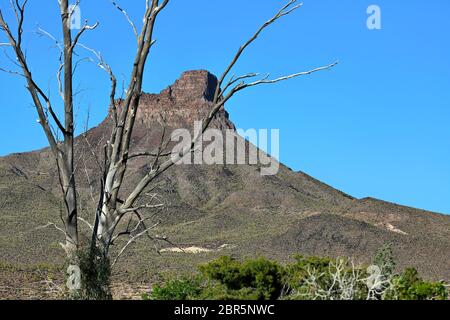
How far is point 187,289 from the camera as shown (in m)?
17.9

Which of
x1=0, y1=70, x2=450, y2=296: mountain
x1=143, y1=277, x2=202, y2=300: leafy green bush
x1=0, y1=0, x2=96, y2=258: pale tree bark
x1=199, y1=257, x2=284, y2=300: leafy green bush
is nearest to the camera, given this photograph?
x1=0, y1=0, x2=96, y2=258: pale tree bark

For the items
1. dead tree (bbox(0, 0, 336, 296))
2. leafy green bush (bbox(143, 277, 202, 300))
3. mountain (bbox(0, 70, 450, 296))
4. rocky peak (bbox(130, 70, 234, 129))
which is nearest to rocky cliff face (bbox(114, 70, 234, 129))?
rocky peak (bbox(130, 70, 234, 129))

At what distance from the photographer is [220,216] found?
7069 cm

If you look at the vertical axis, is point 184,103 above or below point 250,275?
above

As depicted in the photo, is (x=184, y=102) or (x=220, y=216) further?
(x=184, y=102)

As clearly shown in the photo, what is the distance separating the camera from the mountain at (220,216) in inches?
1945

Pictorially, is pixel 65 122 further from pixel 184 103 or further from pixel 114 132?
pixel 184 103

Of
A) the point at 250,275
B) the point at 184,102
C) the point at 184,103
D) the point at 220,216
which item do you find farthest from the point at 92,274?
the point at 184,102

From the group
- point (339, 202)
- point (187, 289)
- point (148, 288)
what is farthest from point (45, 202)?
point (187, 289)

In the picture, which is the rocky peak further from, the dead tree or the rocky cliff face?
the dead tree

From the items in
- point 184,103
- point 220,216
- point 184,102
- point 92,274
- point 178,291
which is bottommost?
point 178,291

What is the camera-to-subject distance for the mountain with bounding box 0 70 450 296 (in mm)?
49406

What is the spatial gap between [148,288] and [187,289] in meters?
13.1
